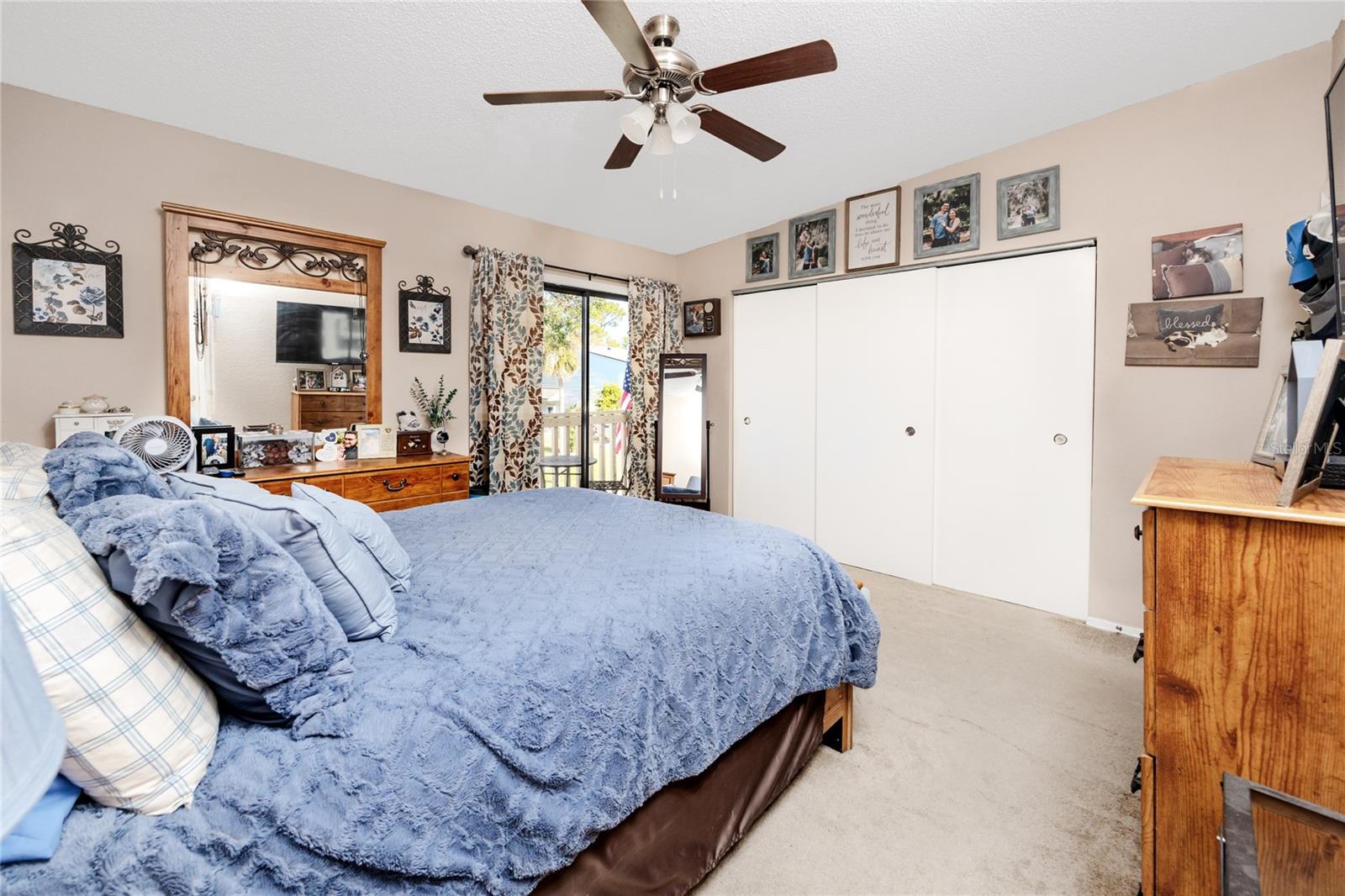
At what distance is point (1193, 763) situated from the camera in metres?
1.21

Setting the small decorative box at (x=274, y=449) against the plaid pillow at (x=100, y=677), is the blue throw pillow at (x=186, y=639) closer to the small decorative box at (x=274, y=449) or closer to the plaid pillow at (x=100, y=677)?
the plaid pillow at (x=100, y=677)

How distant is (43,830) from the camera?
698 mm

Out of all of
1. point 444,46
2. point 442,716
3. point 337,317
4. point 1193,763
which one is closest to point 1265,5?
point 1193,763

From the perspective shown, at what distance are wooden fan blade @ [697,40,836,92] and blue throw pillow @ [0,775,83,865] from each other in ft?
7.32

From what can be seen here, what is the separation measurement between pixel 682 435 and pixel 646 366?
688 mm

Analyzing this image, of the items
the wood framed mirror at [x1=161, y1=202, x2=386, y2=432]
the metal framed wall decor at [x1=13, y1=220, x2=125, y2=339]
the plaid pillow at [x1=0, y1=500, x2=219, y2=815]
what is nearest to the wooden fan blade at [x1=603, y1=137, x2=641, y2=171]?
the wood framed mirror at [x1=161, y1=202, x2=386, y2=432]

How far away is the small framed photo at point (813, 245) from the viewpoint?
425cm

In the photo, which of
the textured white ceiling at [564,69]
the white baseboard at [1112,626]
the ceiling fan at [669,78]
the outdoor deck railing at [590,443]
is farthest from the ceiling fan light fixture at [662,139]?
the white baseboard at [1112,626]

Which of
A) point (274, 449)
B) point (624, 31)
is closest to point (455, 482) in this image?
point (274, 449)

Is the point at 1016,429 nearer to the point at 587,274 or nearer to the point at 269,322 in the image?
the point at 587,274

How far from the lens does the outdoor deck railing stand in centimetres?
462

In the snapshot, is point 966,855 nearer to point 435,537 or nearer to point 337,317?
point 435,537

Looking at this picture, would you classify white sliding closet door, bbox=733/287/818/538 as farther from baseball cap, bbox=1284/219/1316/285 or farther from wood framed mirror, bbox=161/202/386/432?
wood framed mirror, bbox=161/202/386/432

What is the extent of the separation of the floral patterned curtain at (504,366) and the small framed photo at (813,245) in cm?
195
